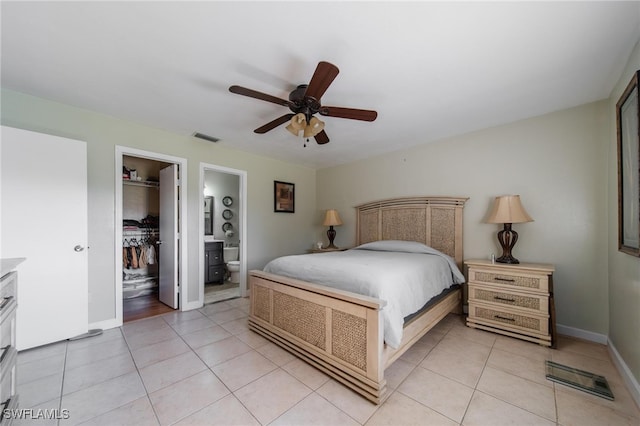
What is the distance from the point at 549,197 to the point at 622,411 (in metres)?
1.94

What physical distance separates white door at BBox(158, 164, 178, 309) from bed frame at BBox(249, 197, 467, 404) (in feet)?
4.72

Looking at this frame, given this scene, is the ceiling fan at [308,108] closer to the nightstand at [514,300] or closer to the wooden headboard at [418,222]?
the wooden headboard at [418,222]

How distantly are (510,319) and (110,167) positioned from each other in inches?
182

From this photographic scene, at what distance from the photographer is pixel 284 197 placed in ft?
15.5

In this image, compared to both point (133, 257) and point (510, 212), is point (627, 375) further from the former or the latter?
point (133, 257)

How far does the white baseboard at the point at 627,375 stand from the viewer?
1.63 m

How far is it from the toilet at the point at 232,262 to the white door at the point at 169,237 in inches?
48.7

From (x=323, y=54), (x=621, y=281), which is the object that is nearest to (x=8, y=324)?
(x=323, y=54)

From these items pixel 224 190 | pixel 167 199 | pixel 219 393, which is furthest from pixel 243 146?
pixel 219 393

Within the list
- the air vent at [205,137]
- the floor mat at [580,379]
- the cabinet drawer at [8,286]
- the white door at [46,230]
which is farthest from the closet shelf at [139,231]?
the floor mat at [580,379]

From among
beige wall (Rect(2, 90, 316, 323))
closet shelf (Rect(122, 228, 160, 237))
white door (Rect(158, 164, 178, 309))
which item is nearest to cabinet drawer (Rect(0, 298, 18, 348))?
beige wall (Rect(2, 90, 316, 323))

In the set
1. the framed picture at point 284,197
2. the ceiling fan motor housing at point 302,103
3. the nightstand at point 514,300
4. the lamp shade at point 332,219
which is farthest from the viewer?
the framed picture at point 284,197

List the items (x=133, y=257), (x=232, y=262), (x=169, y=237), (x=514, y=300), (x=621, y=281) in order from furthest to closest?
1. (x=232, y=262)
2. (x=133, y=257)
3. (x=169, y=237)
4. (x=514, y=300)
5. (x=621, y=281)

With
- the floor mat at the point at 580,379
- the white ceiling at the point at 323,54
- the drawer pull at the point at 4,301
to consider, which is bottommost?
the floor mat at the point at 580,379
